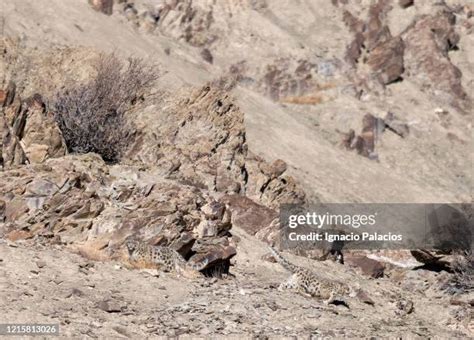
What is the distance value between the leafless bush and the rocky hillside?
0.21ft

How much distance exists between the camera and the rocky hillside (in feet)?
30.4

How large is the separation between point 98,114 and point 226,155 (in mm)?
4343

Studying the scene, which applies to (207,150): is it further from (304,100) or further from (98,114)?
(304,100)

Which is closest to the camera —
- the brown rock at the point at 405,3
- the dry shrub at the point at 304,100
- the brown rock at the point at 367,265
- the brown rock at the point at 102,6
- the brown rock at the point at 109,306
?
the brown rock at the point at 109,306

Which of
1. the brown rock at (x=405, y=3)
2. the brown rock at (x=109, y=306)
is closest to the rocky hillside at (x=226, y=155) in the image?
the brown rock at (x=109, y=306)

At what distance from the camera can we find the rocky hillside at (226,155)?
927cm

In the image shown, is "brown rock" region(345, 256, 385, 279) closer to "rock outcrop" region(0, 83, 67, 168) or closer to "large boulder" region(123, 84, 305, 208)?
"large boulder" region(123, 84, 305, 208)

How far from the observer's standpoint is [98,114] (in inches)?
572

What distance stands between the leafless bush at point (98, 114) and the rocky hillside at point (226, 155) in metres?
0.06

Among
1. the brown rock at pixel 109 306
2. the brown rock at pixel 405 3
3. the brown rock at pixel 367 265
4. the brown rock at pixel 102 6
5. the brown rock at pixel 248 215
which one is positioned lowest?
the brown rock at pixel 109 306

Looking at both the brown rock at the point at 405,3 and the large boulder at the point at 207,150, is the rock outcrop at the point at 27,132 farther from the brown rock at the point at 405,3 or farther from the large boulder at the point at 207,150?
the brown rock at the point at 405,3

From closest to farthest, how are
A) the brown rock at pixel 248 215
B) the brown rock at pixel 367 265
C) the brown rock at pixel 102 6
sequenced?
the brown rock at pixel 248 215 < the brown rock at pixel 367 265 < the brown rock at pixel 102 6

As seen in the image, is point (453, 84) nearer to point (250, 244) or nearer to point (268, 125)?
point (268, 125)

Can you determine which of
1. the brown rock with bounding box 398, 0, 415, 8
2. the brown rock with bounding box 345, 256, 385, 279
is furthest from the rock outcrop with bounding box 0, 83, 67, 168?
the brown rock with bounding box 398, 0, 415, 8
